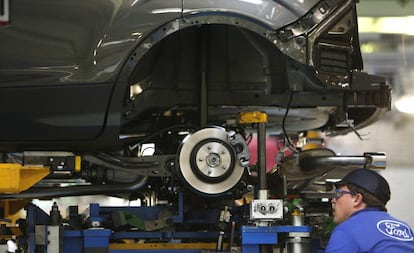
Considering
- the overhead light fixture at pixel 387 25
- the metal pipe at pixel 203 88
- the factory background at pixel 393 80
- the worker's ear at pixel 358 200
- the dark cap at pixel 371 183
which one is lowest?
the worker's ear at pixel 358 200

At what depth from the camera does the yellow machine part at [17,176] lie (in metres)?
2.96

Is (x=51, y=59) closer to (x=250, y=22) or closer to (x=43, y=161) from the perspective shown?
(x=43, y=161)

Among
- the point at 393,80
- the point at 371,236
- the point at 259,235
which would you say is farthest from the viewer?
the point at 393,80

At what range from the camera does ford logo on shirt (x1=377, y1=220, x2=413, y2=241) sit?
2.43 meters

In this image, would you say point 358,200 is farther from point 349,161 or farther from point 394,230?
point 349,161

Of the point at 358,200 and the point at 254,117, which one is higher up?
the point at 254,117

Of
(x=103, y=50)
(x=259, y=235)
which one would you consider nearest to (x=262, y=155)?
(x=259, y=235)

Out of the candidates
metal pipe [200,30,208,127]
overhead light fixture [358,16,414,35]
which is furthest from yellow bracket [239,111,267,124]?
overhead light fixture [358,16,414,35]

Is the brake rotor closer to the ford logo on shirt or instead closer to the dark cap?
the dark cap

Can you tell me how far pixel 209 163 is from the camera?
322 centimetres

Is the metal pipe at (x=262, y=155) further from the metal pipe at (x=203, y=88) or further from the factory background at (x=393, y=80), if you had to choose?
the factory background at (x=393, y=80)

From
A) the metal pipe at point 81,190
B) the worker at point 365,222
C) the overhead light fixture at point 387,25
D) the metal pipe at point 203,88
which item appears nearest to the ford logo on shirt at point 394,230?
the worker at point 365,222

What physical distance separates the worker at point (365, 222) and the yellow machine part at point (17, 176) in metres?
1.42

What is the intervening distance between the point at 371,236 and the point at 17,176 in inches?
62.4
